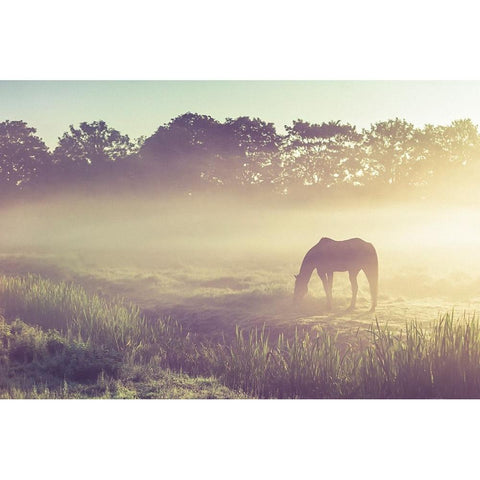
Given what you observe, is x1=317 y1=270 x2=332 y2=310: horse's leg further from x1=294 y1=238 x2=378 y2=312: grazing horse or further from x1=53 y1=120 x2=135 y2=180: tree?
x1=53 y1=120 x2=135 y2=180: tree

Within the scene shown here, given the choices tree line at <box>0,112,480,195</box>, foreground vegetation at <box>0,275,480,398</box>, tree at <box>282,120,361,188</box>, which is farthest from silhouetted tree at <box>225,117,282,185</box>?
foreground vegetation at <box>0,275,480,398</box>

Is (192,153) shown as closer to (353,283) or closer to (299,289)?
(299,289)

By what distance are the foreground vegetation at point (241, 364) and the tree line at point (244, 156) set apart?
217 cm

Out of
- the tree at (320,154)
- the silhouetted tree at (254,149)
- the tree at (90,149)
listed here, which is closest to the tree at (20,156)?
the tree at (90,149)

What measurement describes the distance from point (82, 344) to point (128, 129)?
3.26 meters

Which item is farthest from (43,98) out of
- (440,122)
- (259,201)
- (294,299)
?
(440,122)

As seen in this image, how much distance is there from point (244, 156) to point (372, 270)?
102 inches

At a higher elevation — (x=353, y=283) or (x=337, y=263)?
(x=337, y=263)

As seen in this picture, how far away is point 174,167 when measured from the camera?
29.9ft

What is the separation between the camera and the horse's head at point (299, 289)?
9.22 metres

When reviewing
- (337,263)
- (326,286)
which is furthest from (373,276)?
(326,286)

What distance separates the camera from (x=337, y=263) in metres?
9.16

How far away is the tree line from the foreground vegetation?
7.12 ft

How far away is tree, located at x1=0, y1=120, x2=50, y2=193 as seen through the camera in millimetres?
8984
